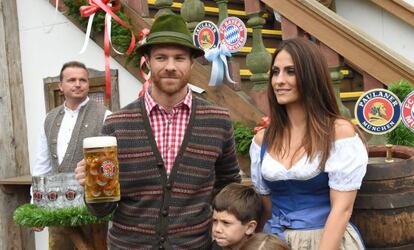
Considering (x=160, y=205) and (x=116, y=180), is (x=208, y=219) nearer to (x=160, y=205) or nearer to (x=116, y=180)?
(x=160, y=205)

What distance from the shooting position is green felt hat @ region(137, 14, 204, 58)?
2029 mm

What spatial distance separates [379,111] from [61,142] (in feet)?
6.97

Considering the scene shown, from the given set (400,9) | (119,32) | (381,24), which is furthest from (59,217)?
(381,24)

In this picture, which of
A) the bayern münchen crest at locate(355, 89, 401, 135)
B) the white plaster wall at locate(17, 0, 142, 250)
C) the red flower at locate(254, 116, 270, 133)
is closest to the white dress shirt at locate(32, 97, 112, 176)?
the white plaster wall at locate(17, 0, 142, 250)

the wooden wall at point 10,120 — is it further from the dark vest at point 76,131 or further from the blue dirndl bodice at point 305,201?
the blue dirndl bodice at point 305,201

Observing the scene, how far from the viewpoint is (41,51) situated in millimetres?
4895

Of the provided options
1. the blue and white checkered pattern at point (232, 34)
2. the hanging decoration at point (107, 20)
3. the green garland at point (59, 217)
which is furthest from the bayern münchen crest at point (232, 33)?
the green garland at point (59, 217)

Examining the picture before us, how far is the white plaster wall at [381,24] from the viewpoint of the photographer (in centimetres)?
527

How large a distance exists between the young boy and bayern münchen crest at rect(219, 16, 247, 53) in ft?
4.76

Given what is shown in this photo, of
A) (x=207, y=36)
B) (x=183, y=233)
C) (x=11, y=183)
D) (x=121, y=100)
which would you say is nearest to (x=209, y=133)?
(x=183, y=233)

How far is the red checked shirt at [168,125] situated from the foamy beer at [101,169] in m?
0.28

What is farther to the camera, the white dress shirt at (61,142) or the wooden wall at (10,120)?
the wooden wall at (10,120)

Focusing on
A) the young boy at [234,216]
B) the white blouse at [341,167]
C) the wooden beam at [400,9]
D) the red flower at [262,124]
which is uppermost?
the wooden beam at [400,9]

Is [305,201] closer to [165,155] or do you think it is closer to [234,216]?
[234,216]
